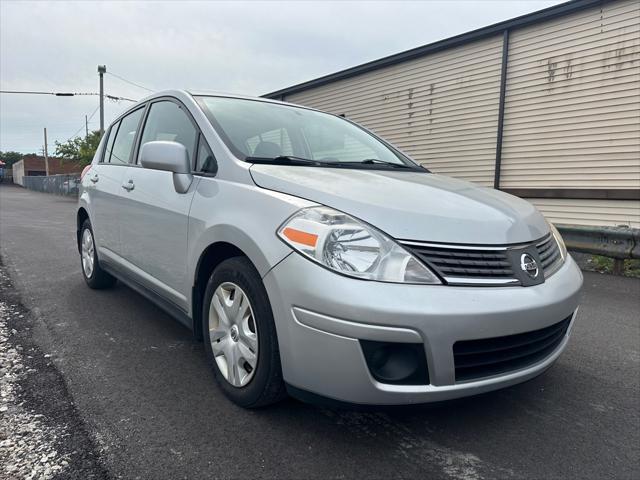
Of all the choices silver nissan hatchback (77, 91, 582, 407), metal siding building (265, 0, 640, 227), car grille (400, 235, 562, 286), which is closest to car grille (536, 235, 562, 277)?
silver nissan hatchback (77, 91, 582, 407)

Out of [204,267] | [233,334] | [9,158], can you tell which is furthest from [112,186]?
[9,158]

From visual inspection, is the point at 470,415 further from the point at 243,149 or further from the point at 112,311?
the point at 112,311

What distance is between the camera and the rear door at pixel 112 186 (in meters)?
3.69

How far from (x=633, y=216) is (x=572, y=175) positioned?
1.22 m

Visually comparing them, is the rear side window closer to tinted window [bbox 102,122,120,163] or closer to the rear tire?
tinted window [bbox 102,122,120,163]

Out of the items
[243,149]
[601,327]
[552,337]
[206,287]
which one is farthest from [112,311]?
[601,327]

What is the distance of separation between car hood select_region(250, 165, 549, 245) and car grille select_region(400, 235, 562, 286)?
0.11 ft

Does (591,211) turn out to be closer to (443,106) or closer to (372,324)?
(443,106)

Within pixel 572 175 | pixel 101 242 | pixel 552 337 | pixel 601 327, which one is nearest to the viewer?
pixel 552 337

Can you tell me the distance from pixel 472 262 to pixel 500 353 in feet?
1.31

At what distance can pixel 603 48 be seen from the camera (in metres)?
7.81

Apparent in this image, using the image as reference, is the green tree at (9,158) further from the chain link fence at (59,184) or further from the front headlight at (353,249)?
the front headlight at (353,249)

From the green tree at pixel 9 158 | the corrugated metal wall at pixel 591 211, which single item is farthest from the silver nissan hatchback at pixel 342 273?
the green tree at pixel 9 158

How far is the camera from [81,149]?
2616 centimetres
